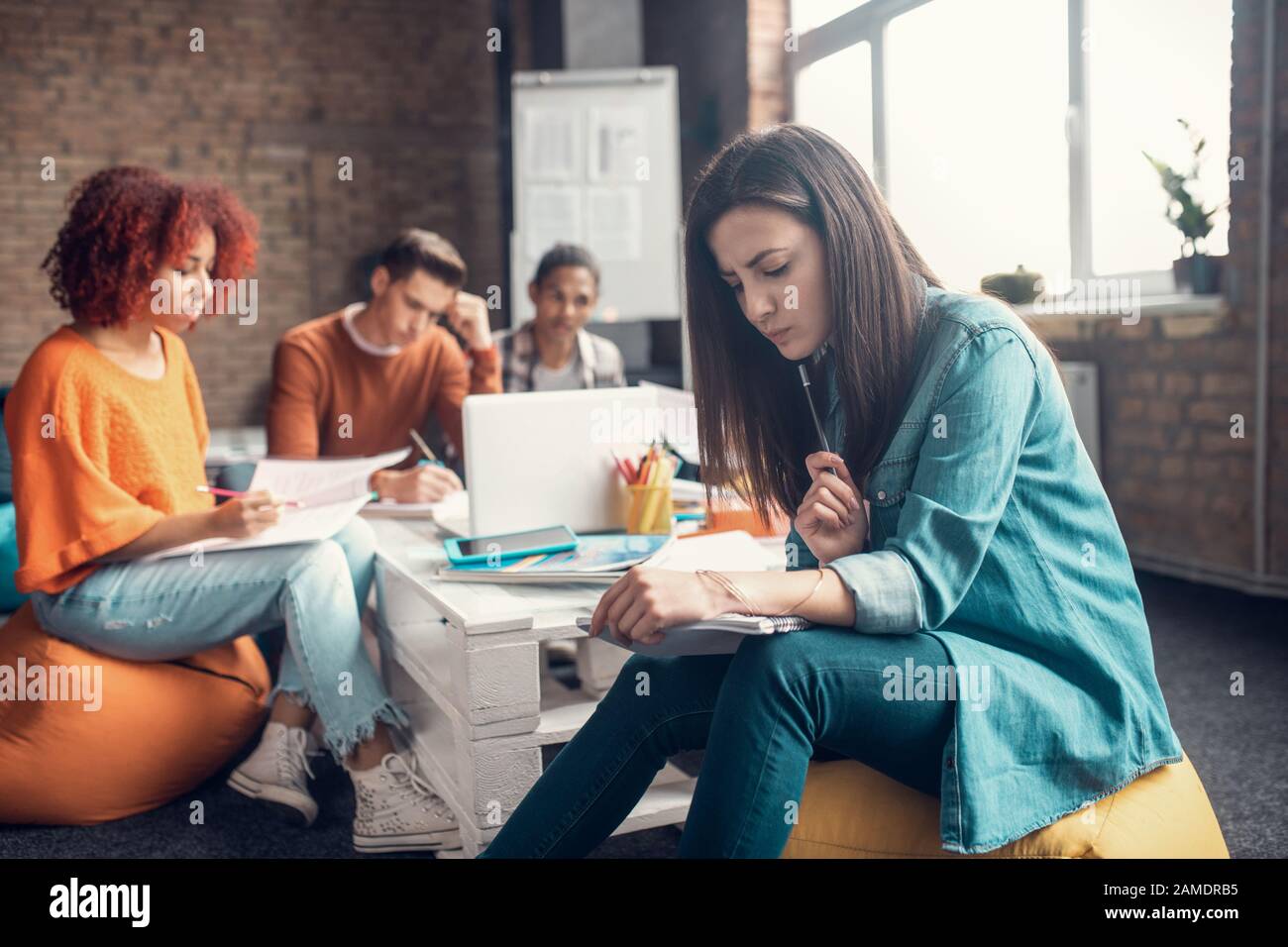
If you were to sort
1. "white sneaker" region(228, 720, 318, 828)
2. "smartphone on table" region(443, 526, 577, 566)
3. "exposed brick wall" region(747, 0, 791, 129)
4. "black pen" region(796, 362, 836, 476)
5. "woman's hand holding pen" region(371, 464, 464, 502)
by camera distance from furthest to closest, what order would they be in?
1. "exposed brick wall" region(747, 0, 791, 129)
2. "woman's hand holding pen" region(371, 464, 464, 502)
3. "white sneaker" region(228, 720, 318, 828)
4. "smartphone on table" region(443, 526, 577, 566)
5. "black pen" region(796, 362, 836, 476)

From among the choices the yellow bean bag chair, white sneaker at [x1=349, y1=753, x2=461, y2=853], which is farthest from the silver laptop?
the yellow bean bag chair

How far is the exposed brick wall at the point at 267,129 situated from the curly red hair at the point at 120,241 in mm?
5285

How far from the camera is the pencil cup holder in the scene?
6.38ft

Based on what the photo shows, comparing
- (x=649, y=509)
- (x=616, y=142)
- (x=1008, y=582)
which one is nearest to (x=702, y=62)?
(x=616, y=142)

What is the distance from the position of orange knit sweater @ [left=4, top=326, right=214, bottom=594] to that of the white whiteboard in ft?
12.5

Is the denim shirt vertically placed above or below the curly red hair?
below

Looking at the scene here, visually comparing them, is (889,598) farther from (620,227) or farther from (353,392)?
(620,227)

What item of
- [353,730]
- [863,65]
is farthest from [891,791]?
[863,65]

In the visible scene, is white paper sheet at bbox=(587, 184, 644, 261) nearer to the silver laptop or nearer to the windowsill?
the windowsill

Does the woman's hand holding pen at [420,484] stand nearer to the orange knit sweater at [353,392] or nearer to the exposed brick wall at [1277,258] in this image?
the orange knit sweater at [353,392]

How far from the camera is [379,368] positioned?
9.76 feet
